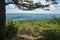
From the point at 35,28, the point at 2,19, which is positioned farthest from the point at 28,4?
the point at 35,28

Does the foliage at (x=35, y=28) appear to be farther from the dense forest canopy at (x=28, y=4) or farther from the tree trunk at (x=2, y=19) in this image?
the dense forest canopy at (x=28, y=4)

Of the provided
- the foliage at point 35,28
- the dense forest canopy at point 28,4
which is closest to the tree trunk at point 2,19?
the dense forest canopy at point 28,4

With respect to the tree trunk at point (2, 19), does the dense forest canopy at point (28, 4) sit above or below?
above

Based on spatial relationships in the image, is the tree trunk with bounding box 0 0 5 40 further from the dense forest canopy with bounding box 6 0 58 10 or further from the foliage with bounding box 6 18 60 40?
the foliage with bounding box 6 18 60 40

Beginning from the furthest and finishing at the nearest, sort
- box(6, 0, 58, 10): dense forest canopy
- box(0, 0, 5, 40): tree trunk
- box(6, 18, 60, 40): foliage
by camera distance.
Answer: box(6, 18, 60, 40): foliage
box(6, 0, 58, 10): dense forest canopy
box(0, 0, 5, 40): tree trunk

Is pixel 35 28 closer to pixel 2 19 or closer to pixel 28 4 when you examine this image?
pixel 28 4

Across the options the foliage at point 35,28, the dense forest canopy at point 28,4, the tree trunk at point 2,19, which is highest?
the dense forest canopy at point 28,4

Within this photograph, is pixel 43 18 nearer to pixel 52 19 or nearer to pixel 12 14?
pixel 52 19

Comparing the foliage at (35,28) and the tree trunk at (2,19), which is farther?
the foliage at (35,28)

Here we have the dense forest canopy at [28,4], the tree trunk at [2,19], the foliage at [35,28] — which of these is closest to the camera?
the tree trunk at [2,19]

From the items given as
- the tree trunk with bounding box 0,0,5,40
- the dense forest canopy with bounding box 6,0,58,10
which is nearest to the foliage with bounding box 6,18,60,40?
the tree trunk with bounding box 0,0,5,40

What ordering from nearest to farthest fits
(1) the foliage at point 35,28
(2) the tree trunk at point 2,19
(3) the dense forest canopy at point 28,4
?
1. (2) the tree trunk at point 2,19
2. (3) the dense forest canopy at point 28,4
3. (1) the foliage at point 35,28
